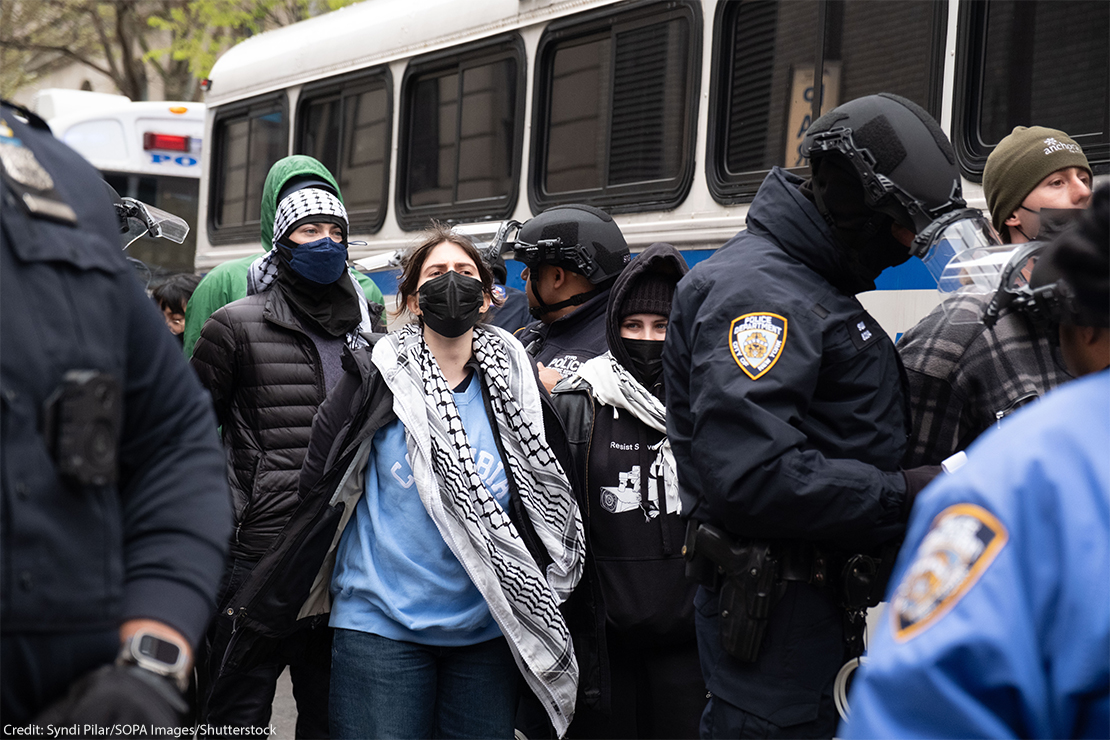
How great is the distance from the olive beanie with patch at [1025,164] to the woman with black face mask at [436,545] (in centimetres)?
135

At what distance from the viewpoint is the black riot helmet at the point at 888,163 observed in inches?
104

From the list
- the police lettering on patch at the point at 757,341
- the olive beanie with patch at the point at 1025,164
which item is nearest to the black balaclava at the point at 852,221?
the police lettering on patch at the point at 757,341

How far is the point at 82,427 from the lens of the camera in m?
1.48

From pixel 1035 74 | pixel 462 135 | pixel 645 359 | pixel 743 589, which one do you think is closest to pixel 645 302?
pixel 645 359

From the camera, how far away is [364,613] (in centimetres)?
326

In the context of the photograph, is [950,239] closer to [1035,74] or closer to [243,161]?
[1035,74]

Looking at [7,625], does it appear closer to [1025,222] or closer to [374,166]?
[1025,222]

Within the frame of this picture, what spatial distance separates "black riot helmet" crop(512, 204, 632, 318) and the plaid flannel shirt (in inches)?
66.1

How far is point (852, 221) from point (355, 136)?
20.3 ft

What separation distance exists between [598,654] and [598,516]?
16.0 inches

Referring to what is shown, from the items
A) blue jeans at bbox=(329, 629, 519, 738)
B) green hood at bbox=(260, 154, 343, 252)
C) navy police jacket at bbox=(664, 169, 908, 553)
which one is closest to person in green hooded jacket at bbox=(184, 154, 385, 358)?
green hood at bbox=(260, 154, 343, 252)

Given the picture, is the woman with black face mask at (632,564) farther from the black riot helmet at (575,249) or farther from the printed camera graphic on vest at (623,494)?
the black riot helmet at (575,249)

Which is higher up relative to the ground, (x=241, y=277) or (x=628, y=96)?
(x=628, y=96)

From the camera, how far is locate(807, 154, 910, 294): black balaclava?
272 centimetres
